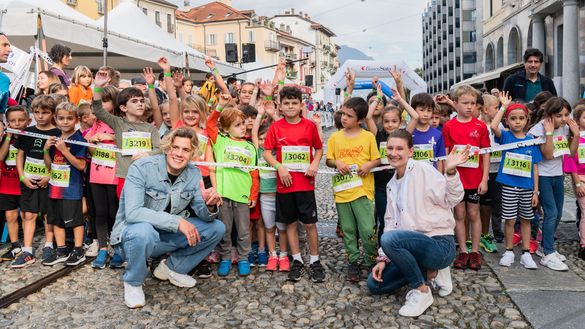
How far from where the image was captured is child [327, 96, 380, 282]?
4422 millimetres

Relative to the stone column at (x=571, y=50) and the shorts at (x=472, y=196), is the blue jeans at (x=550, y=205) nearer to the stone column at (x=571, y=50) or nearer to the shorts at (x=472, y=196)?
the shorts at (x=472, y=196)

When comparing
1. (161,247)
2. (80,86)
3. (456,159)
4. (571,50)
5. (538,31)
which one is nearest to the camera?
(456,159)

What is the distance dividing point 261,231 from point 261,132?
3.29 feet

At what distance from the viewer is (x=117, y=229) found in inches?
157

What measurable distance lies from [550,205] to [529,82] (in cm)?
223

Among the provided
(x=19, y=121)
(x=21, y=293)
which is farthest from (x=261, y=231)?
(x=19, y=121)

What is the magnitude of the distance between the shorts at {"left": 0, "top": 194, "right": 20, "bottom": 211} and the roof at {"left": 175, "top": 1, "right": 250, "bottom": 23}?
69.9m

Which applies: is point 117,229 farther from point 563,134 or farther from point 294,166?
point 563,134

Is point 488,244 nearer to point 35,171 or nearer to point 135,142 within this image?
point 135,142

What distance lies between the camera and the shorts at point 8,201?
16.5 ft

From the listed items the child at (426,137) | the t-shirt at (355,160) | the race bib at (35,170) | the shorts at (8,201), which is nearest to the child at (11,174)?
the shorts at (8,201)

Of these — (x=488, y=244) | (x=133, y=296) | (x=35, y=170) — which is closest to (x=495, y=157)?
(x=488, y=244)

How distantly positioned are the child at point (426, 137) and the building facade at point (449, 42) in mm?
54830

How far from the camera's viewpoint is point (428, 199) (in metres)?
3.80
